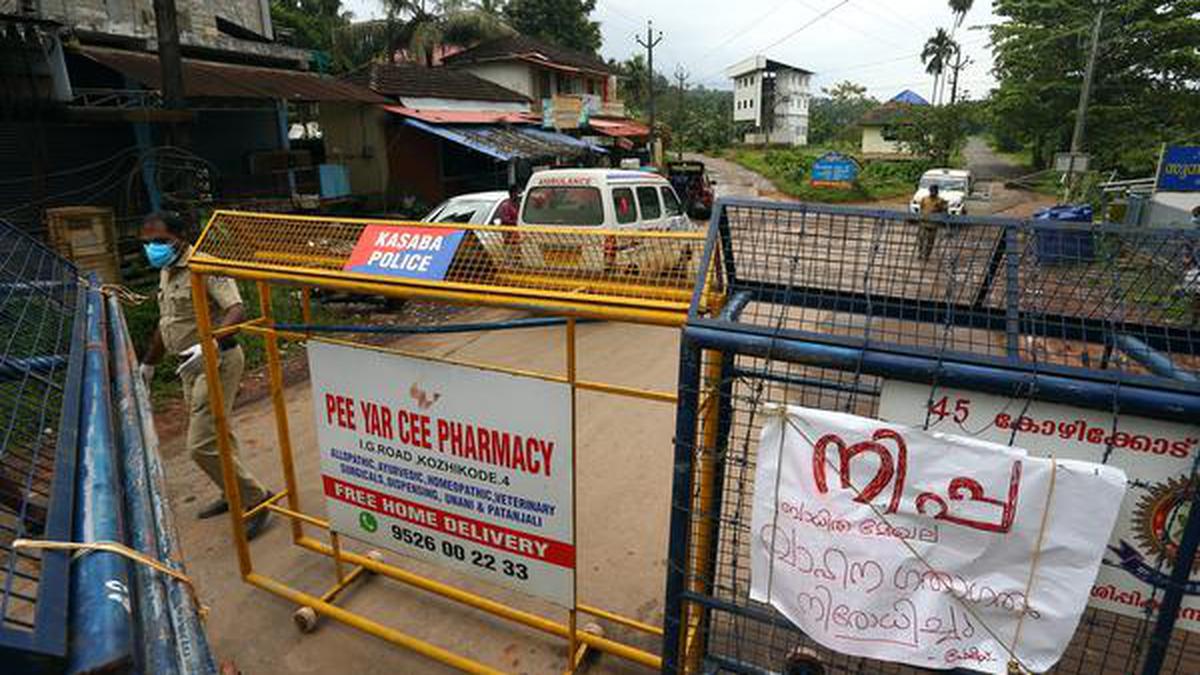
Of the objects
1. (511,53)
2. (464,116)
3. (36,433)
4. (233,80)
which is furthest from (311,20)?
(36,433)

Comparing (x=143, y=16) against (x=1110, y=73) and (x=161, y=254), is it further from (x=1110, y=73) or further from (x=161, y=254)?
(x=1110, y=73)

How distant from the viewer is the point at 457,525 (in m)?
2.88

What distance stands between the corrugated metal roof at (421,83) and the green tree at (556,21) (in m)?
18.8

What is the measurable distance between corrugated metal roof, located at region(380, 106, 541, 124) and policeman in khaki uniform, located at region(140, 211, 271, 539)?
46.0 feet

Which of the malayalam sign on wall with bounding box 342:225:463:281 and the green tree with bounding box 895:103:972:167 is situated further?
the green tree with bounding box 895:103:972:167

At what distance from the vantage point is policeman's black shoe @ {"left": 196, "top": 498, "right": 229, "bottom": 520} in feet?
14.1

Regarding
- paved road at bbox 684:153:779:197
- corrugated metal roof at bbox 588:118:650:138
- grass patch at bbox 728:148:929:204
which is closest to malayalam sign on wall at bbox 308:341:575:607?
paved road at bbox 684:153:779:197

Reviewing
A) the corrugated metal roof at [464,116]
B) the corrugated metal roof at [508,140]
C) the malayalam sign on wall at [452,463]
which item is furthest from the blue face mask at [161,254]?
the corrugated metal roof at [464,116]

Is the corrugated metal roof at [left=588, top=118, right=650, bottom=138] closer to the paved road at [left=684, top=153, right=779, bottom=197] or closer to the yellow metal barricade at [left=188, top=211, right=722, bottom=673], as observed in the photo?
the paved road at [left=684, top=153, right=779, bottom=197]

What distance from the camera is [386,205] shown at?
1734cm

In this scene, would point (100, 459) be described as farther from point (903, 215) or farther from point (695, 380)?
point (903, 215)

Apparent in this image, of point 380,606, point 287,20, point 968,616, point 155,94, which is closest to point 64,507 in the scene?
point 968,616

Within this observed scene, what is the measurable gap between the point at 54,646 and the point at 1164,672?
394 cm

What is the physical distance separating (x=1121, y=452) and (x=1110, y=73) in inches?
1272
